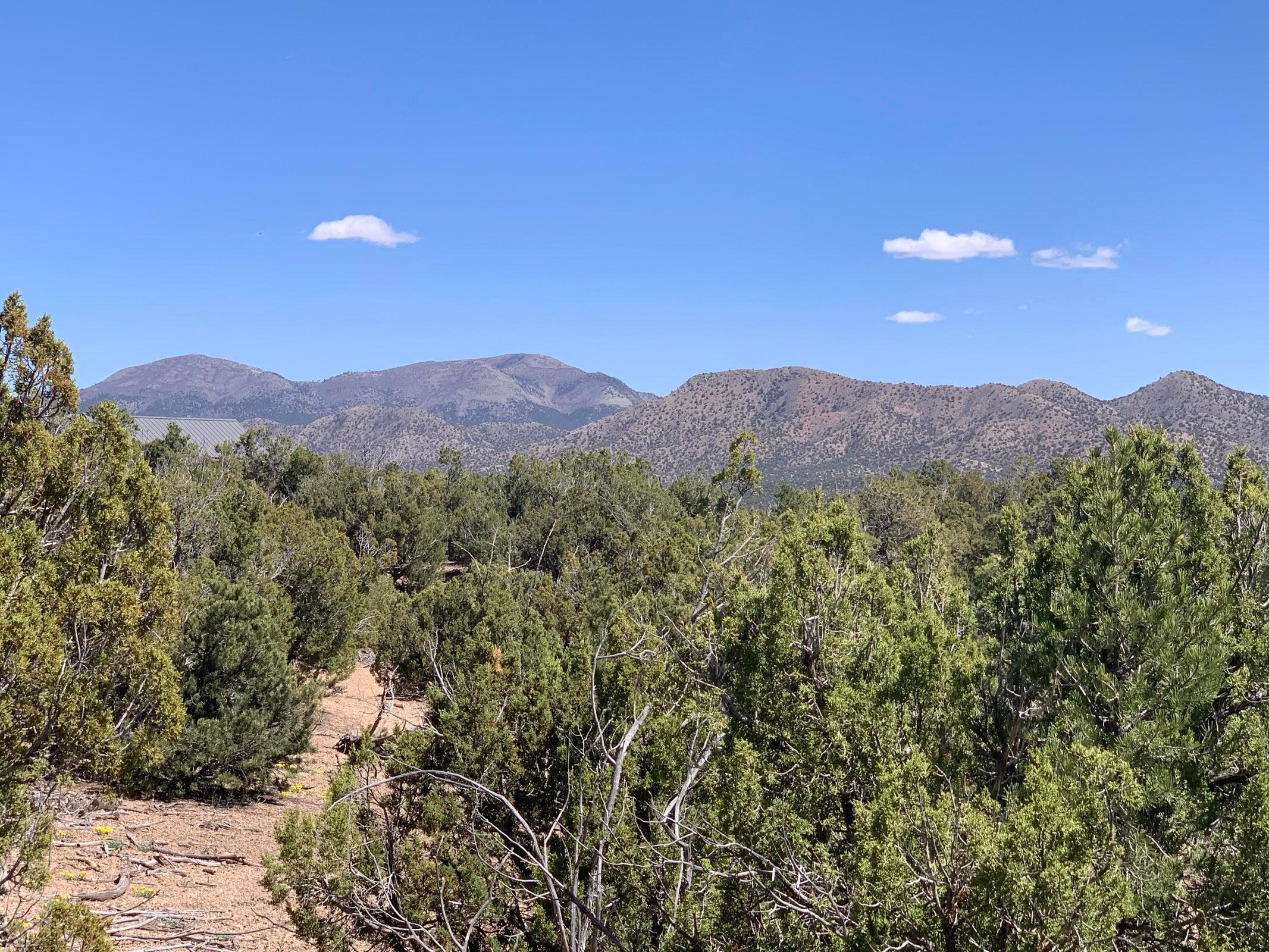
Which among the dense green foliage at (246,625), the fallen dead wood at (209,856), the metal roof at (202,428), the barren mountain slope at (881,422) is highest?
the barren mountain slope at (881,422)

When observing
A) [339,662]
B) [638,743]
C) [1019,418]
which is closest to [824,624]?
[638,743]

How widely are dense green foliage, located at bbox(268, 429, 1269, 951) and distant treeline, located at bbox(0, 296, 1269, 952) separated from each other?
0.03 meters

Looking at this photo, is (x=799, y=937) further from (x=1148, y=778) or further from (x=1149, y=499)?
(x=1149, y=499)

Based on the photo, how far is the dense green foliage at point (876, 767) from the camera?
4.94m

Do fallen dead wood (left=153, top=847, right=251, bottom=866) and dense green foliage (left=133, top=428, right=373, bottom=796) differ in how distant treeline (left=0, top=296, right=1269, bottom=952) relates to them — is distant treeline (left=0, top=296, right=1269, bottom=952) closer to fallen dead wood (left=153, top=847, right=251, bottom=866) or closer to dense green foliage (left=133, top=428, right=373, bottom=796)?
dense green foliage (left=133, top=428, right=373, bottom=796)

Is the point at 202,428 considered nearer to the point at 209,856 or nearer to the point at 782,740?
the point at 209,856

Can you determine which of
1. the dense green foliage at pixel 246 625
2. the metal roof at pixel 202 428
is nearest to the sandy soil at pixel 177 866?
the dense green foliage at pixel 246 625

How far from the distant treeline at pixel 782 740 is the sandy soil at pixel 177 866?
0.90m

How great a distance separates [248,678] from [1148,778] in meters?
13.3

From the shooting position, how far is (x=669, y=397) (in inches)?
5797

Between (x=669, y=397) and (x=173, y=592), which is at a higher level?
(x=669, y=397)

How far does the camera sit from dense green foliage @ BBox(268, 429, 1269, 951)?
494 centimetres

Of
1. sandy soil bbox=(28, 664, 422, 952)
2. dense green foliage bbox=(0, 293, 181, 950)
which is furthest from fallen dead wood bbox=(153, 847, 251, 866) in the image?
dense green foliage bbox=(0, 293, 181, 950)

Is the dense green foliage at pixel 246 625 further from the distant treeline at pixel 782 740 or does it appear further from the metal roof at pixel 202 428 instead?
the metal roof at pixel 202 428
